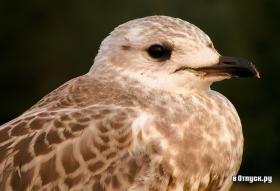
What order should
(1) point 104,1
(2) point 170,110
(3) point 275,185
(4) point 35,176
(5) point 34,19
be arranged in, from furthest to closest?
1. (5) point 34,19
2. (1) point 104,1
3. (3) point 275,185
4. (2) point 170,110
5. (4) point 35,176

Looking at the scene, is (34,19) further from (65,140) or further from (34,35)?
(65,140)

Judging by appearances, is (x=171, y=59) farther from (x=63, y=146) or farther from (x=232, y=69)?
(x=63, y=146)

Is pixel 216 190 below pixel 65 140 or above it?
below

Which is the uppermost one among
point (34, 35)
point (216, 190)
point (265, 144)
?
point (216, 190)

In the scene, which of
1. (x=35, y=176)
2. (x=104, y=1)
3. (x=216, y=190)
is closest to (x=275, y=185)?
(x=104, y=1)

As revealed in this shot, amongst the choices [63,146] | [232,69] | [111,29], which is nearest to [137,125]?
[63,146]

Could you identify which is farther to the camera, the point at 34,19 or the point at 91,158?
the point at 34,19

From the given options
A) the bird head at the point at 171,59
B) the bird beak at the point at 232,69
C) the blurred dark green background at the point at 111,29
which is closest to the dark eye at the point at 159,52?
the bird head at the point at 171,59
